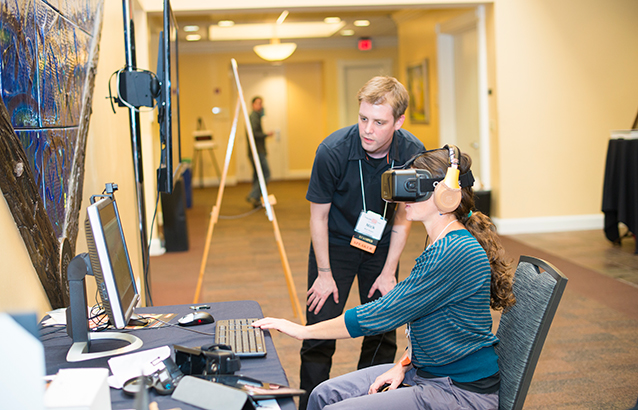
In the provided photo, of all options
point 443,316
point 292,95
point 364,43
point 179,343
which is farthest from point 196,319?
point 292,95

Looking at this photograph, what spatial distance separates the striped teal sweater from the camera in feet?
4.67

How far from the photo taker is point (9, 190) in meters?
1.60

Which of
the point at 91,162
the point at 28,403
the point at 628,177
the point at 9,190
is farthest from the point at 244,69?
the point at 28,403

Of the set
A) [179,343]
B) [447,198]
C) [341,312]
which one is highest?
[447,198]

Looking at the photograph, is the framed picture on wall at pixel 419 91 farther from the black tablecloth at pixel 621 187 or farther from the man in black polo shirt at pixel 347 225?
the man in black polo shirt at pixel 347 225

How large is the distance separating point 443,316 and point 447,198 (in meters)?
0.31

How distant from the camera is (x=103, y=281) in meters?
1.33

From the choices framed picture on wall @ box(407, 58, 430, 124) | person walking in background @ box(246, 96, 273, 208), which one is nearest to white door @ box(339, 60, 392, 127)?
framed picture on wall @ box(407, 58, 430, 124)

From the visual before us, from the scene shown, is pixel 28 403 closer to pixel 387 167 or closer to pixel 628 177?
pixel 387 167

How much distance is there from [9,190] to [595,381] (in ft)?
8.48

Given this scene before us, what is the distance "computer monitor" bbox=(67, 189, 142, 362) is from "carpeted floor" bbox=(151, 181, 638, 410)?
55.2 inches

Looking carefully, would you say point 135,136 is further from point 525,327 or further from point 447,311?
point 525,327

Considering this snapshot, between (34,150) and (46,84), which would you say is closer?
(34,150)

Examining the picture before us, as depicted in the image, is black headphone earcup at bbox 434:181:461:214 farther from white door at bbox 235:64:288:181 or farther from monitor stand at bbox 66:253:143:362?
white door at bbox 235:64:288:181
